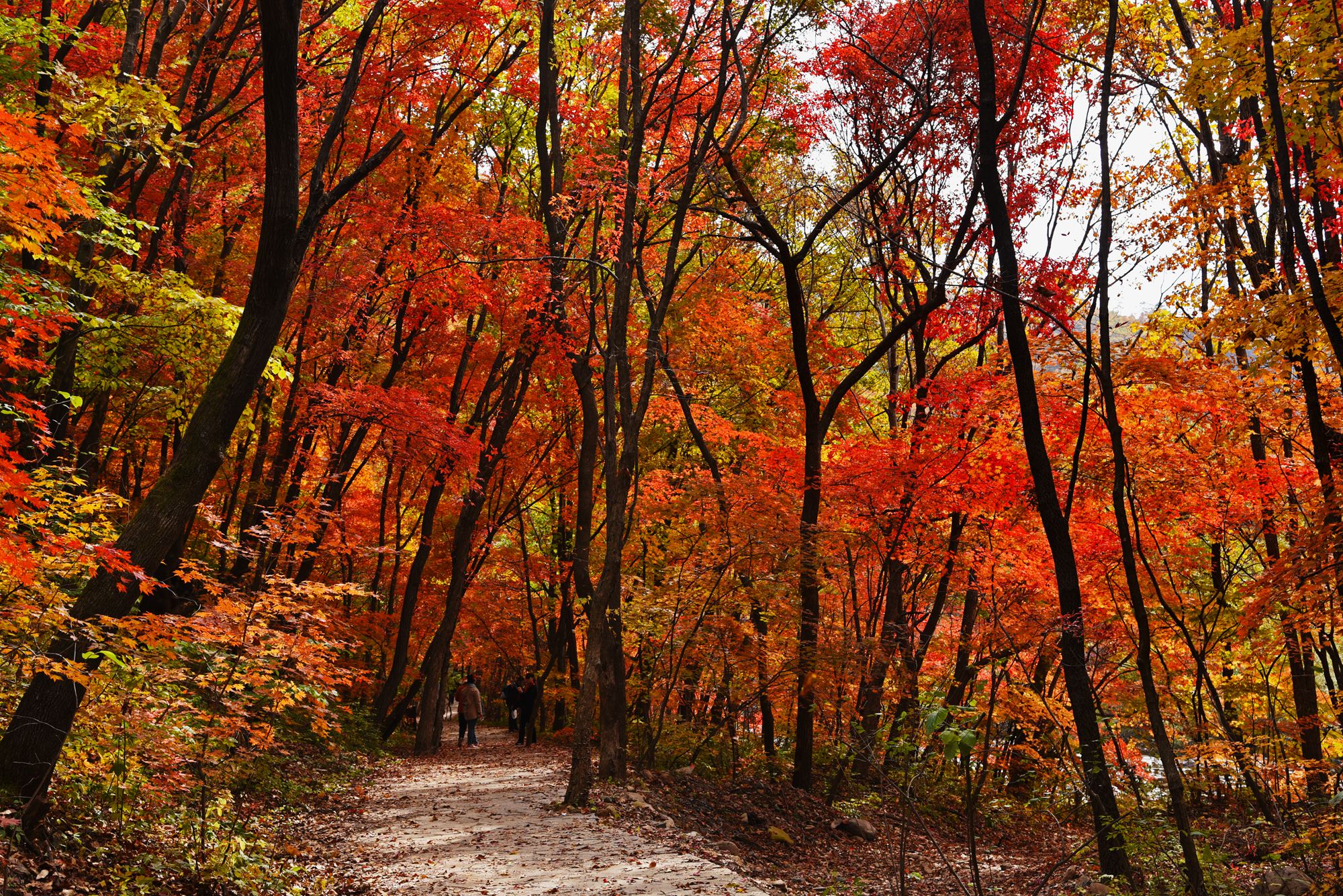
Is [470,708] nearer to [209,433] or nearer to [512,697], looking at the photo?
[512,697]

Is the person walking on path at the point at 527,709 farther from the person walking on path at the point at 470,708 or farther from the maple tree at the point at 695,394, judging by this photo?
the maple tree at the point at 695,394

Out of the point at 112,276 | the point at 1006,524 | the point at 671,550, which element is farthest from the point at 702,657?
the point at 112,276

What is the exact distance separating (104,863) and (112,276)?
6102 mm

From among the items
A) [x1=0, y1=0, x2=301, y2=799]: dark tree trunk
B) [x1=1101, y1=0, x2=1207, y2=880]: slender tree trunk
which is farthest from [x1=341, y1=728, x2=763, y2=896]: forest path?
[x1=1101, y1=0, x2=1207, y2=880]: slender tree trunk

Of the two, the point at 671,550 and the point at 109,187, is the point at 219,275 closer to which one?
the point at 109,187

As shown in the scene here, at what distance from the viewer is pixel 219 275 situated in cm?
1500

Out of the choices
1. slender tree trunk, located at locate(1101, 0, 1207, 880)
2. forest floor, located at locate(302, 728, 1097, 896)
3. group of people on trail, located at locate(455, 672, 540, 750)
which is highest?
slender tree trunk, located at locate(1101, 0, 1207, 880)

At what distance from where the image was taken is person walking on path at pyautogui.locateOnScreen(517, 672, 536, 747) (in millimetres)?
18859

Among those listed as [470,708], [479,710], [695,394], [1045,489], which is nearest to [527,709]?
[479,710]

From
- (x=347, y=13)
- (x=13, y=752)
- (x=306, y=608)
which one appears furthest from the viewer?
(x=347, y=13)

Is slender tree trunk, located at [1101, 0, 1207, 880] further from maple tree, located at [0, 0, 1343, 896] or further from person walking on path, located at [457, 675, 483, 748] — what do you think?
person walking on path, located at [457, 675, 483, 748]

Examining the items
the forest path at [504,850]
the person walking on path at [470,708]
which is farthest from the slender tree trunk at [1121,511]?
the person walking on path at [470,708]

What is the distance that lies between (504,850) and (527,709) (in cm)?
1131

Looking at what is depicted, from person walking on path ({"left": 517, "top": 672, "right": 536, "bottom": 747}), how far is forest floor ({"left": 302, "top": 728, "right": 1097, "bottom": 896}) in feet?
16.5
